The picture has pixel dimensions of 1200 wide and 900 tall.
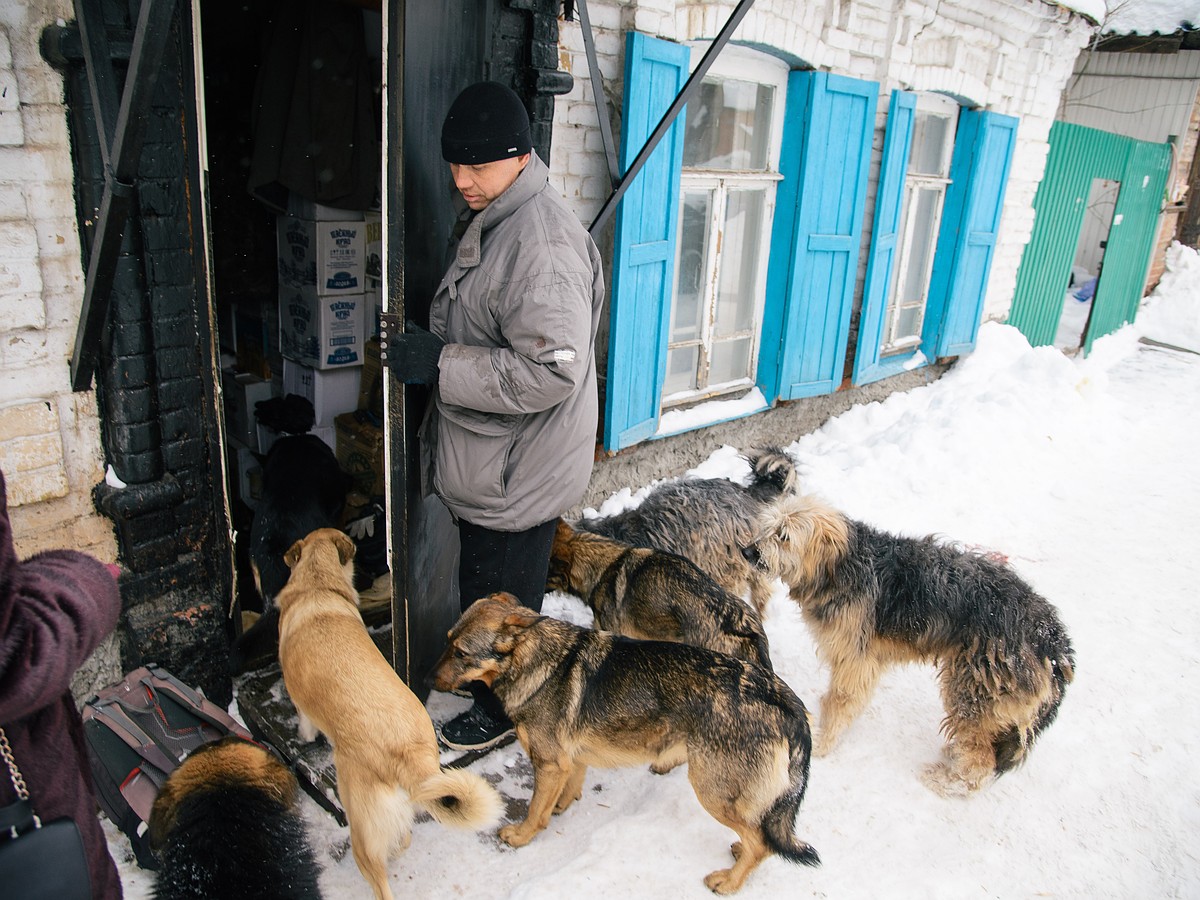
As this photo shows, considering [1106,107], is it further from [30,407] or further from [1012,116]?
[30,407]

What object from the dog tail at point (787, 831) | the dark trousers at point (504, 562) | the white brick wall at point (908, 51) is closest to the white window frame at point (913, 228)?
the white brick wall at point (908, 51)

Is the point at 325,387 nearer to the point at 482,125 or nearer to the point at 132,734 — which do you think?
the point at 132,734

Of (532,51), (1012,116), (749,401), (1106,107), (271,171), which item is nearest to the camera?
(532,51)

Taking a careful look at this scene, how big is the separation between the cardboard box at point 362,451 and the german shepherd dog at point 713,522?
150cm

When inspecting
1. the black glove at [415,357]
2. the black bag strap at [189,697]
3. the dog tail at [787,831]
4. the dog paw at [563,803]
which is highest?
the black glove at [415,357]

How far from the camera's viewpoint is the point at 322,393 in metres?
5.17

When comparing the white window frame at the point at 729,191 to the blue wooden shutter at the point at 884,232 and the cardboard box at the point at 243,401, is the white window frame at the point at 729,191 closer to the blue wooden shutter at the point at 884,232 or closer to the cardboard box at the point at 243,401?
the blue wooden shutter at the point at 884,232

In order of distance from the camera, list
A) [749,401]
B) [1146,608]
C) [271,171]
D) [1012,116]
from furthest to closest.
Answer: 1. [1012,116]
2. [749,401]
3. [1146,608]
4. [271,171]

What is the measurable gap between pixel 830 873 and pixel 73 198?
142 inches

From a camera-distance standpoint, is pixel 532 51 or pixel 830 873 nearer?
pixel 830 873

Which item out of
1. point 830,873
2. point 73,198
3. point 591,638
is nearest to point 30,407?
point 73,198

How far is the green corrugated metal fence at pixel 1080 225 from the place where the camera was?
9375 millimetres

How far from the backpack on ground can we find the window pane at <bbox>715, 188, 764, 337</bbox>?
14.7 ft

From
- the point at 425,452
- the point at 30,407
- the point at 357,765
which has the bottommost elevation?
the point at 357,765
